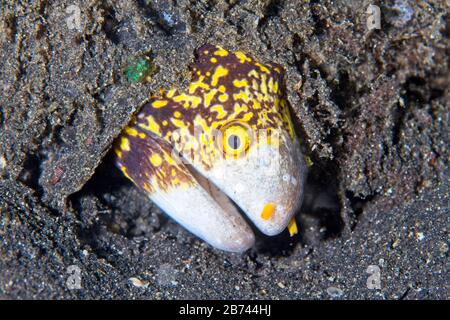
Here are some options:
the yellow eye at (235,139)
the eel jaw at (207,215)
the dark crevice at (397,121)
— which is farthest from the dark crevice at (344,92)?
the eel jaw at (207,215)

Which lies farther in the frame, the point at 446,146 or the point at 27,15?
the point at 446,146

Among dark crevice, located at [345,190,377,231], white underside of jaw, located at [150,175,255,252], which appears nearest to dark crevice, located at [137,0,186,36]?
white underside of jaw, located at [150,175,255,252]

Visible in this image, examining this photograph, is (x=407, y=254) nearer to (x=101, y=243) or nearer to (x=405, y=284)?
(x=405, y=284)

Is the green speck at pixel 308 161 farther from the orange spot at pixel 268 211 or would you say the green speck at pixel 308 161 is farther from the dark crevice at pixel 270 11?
the dark crevice at pixel 270 11

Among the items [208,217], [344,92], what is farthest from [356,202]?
[208,217]
